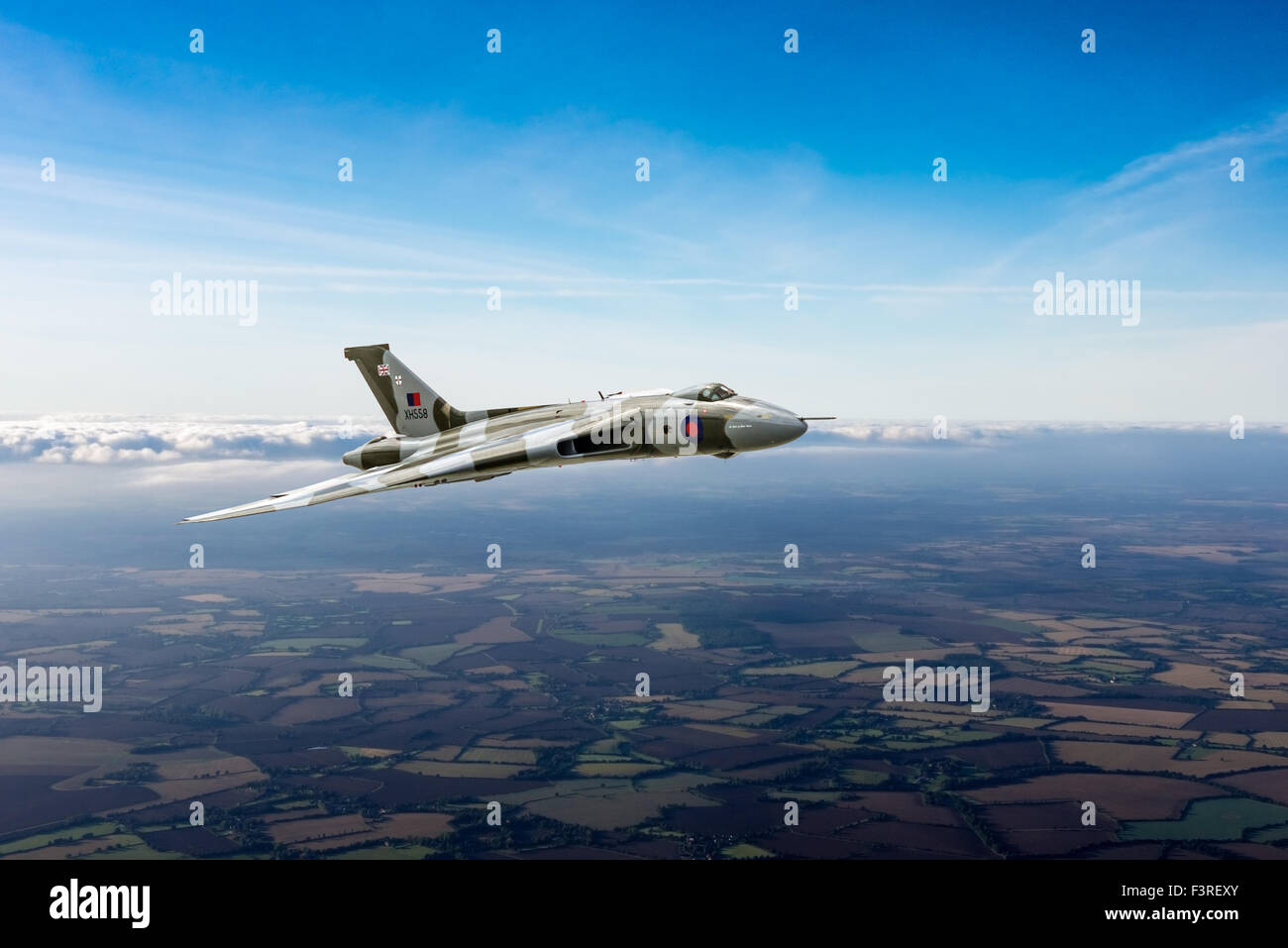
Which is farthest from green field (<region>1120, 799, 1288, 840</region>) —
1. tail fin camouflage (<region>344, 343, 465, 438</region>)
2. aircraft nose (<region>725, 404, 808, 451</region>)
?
tail fin camouflage (<region>344, 343, 465, 438</region>)

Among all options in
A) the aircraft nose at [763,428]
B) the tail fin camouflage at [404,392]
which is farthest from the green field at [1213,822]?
the tail fin camouflage at [404,392]

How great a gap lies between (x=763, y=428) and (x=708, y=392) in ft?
10.3

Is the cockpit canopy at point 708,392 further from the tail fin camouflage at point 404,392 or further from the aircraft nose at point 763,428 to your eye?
the tail fin camouflage at point 404,392

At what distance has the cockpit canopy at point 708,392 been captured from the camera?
112ft

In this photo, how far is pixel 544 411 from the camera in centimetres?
3634

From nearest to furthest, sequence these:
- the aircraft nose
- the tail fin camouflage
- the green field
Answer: the aircraft nose, the tail fin camouflage, the green field

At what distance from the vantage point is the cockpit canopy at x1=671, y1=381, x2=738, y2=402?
34000 mm

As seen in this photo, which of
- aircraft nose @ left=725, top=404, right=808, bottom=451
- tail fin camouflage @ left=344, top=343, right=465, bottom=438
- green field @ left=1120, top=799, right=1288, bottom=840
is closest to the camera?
aircraft nose @ left=725, top=404, right=808, bottom=451

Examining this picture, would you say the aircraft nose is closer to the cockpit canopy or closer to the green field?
the cockpit canopy

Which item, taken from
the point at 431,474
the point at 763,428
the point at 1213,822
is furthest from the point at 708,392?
the point at 1213,822

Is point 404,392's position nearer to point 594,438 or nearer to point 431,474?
point 431,474

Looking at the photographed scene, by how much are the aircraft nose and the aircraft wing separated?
8.57 m

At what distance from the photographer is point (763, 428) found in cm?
3238
